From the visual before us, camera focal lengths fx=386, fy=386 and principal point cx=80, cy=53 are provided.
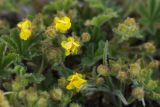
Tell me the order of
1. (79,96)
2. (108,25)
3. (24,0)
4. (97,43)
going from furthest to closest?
(24,0), (108,25), (97,43), (79,96)

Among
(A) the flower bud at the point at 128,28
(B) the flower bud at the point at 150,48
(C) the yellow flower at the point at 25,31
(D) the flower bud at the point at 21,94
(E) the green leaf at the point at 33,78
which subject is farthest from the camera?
(B) the flower bud at the point at 150,48

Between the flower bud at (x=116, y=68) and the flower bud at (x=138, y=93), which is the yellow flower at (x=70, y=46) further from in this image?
the flower bud at (x=138, y=93)

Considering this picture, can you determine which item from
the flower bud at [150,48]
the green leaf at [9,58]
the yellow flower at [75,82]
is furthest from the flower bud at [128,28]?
the green leaf at [9,58]

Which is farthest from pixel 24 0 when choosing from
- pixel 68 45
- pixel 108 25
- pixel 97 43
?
pixel 68 45

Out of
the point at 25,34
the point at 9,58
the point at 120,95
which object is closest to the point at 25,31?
the point at 25,34

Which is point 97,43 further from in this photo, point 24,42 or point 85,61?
point 24,42

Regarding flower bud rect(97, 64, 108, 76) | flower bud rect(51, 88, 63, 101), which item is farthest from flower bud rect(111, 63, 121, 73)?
Result: flower bud rect(51, 88, 63, 101)

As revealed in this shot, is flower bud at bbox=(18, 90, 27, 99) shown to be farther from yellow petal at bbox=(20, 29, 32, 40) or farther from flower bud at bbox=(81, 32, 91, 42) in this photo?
flower bud at bbox=(81, 32, 91, 42)

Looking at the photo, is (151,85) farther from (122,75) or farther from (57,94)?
(57,94)
